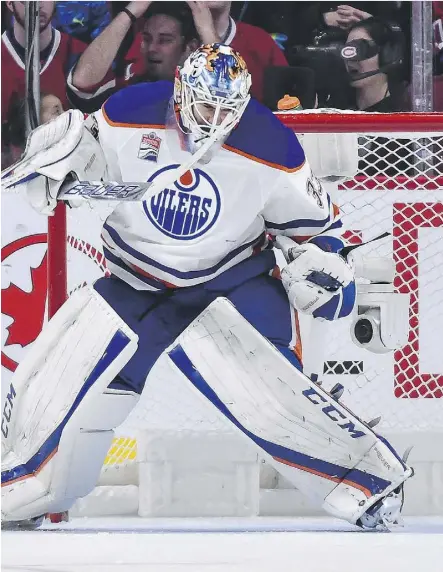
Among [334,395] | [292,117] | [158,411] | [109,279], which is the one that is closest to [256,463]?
[158,411]

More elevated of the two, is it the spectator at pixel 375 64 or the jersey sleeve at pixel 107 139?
the jersey sleeve at pixel 107 139

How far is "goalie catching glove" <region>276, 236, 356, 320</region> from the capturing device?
2.10 m

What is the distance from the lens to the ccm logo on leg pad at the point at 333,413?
2.16m

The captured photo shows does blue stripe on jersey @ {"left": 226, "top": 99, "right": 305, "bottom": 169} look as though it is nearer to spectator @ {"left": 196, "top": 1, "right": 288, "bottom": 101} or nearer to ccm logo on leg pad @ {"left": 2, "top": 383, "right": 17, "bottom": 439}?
ccm logo on leg pad @ {"left": 2, "top": 383, "right": 17, "bottom": 439}

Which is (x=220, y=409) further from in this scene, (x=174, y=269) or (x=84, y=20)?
(x=84, y=20)

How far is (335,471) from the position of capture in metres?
2.21

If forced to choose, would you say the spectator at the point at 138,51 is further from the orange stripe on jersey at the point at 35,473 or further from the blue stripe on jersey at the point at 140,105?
the orange stripe on jersey at the point at 35,473

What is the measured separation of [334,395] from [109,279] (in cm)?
53

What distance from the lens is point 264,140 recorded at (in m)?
2.14

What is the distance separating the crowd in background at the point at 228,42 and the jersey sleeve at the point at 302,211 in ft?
5.69

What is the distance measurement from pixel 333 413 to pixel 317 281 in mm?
272
